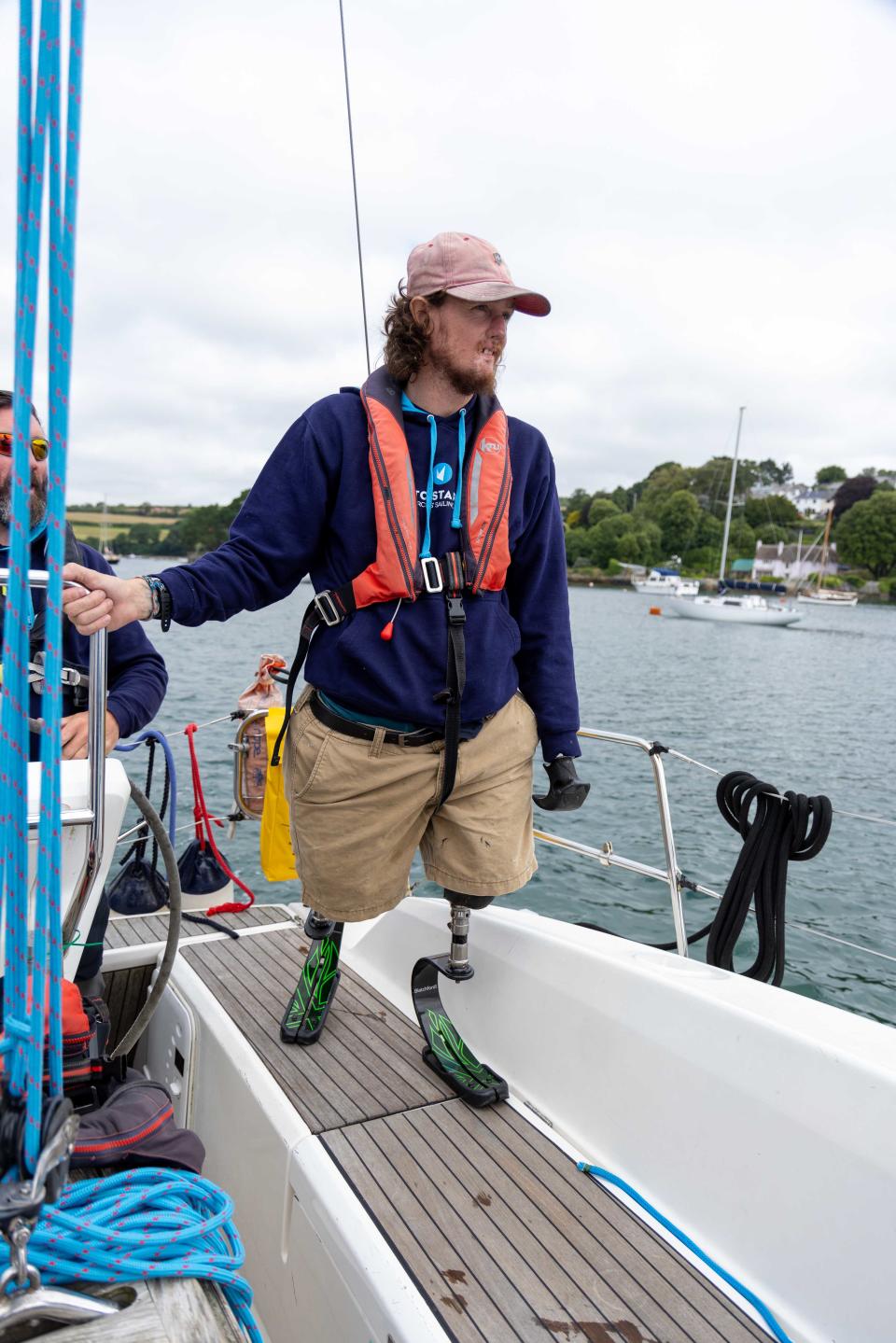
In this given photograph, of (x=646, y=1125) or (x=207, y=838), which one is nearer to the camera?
(x=646, y=1125)

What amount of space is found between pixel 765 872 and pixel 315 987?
1225 millimetres

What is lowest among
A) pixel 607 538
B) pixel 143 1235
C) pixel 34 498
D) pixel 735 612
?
pixel 735 612

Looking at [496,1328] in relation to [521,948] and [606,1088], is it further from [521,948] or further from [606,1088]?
[521,948]

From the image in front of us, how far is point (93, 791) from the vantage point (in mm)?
1418

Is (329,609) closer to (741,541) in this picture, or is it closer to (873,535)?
(873,535)

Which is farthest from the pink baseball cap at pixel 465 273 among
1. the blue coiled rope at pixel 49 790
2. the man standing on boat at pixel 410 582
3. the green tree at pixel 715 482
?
the green tree at pixel 715 482

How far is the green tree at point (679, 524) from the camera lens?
88188 mm

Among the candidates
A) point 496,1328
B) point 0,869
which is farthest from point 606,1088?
point 0,869

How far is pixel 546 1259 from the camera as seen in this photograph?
1.60 meters

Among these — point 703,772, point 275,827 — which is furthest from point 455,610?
point 703,772

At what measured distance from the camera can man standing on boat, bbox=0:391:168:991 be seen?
5.75 feet

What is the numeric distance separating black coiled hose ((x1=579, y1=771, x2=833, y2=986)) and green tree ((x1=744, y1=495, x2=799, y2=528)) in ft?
329

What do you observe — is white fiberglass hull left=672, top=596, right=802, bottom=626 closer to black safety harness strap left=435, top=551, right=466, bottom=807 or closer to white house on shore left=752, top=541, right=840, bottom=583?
white house on shore left=752, top=541, right=840, bottom=583

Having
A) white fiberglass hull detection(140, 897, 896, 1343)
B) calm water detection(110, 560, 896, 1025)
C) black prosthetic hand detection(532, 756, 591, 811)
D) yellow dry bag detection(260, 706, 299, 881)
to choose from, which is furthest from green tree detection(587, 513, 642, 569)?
white fiberglass hull detection(140, 897, 896, 1343)
